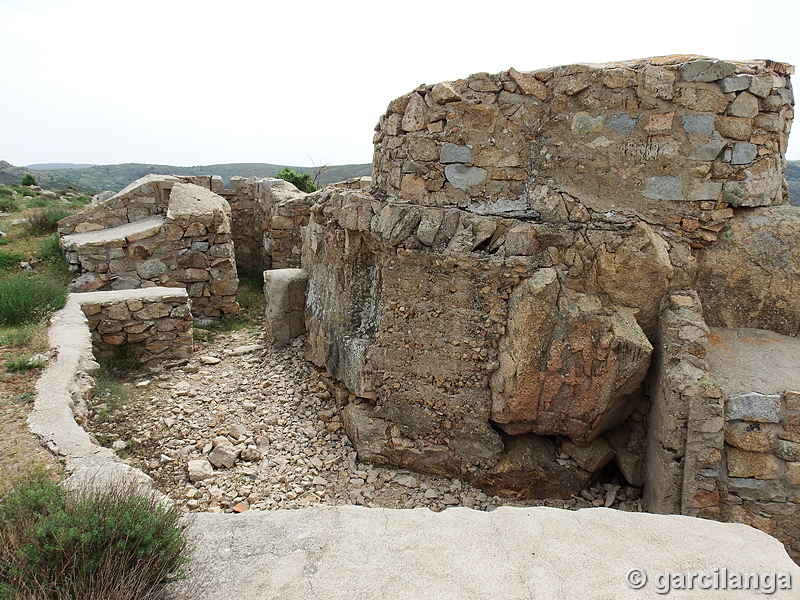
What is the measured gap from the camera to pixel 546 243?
3.94 meters

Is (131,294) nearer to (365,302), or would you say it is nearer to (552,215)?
(365,302)

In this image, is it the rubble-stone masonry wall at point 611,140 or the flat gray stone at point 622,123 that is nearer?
the rubble-stone masonry wall at point 611,140

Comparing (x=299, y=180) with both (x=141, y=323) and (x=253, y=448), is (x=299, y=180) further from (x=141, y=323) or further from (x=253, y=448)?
(x=253, y=448)

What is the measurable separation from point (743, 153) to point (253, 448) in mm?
4553

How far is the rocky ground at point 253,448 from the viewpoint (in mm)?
4059

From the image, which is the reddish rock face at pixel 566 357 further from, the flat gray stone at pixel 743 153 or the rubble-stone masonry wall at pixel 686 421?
the flat gray stone at pixel 743 153

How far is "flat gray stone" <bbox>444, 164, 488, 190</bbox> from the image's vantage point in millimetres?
4184

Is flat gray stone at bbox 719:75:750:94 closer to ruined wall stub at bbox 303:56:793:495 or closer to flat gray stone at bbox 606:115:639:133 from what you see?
ruined wall stub at bbox 303:56:793:495

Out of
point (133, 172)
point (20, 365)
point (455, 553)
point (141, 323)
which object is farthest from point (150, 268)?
point (133, 172)

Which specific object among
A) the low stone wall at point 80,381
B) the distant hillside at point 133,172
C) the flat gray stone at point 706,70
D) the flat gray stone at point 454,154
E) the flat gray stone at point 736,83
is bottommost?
the low stone wall at point 80,381

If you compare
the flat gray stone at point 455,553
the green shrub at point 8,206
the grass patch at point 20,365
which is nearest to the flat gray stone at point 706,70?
the flat gray stone at point 455,553

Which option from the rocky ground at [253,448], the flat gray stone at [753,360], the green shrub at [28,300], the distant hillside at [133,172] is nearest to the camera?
the flat gray stone at [753,360]

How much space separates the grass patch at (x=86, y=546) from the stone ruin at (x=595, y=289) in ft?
8.35

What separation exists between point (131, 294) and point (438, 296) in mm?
3784
